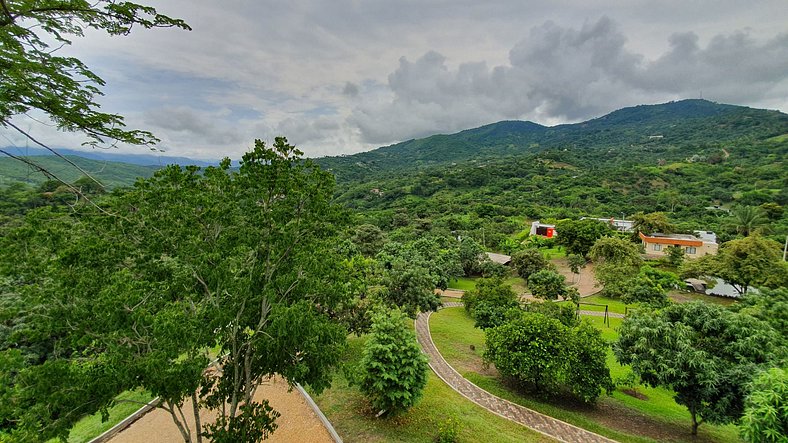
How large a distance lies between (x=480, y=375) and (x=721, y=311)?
9.48m

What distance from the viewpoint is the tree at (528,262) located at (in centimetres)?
3541

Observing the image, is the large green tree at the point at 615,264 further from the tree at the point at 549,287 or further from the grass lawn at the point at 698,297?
the tree at the point at 549,287

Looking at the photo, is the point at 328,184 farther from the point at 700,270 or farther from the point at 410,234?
the point at 410,234

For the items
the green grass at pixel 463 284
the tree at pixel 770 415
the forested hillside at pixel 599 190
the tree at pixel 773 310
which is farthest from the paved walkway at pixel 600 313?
the forested hillside at pixel 599 190

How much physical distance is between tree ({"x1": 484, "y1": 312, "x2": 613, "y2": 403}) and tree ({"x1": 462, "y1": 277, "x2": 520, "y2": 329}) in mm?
5202

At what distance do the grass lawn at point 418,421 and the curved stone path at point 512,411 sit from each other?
0.46 metres

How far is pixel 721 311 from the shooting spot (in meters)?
12.1

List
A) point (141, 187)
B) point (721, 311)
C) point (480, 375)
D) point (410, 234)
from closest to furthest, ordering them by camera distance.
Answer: point (141, 187) → point (721, 311) → point (480, 375) → point (410, 234)

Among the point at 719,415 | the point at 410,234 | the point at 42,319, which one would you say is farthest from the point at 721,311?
the point at 410,234

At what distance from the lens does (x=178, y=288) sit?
277 inches

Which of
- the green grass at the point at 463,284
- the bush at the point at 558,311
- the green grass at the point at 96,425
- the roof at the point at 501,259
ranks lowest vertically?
the green grass at the point at 463,284

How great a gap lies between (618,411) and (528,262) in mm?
22352

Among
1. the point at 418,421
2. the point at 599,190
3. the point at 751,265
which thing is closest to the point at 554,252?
the point at 751,265

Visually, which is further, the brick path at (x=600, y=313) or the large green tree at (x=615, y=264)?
the large green tree at (x=615, y=264)
